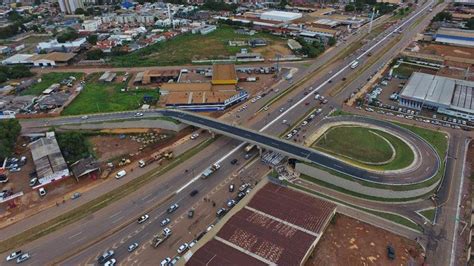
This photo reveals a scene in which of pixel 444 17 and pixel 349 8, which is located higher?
pixel 349 8

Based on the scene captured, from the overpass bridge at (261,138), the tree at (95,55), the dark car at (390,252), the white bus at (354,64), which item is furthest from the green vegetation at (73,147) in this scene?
the white bus at (354,64)

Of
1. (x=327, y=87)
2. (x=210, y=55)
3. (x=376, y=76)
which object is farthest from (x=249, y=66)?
(x=376, y=76)

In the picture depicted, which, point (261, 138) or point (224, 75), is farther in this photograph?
point (224, 75)

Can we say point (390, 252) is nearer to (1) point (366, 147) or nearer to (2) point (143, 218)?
(1) point (366, 147)

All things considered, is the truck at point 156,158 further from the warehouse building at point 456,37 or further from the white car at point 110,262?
the warehouse building at point 456,37

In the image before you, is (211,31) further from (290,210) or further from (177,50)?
(290,210)

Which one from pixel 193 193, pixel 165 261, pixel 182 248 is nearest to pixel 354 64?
pixel 193 193
